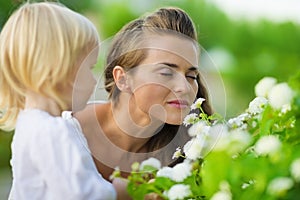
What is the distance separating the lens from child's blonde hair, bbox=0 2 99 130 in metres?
1.05

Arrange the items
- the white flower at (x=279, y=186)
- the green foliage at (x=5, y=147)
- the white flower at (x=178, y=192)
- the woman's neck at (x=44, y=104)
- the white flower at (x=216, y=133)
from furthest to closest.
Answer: the green foliage at (x=5, y=147)
the woman's neck at (x=44, y=104)
the white flower at (x=216, y=133)
the white flower at (x=178, y=192)
the white flower at (x=279, y=186)

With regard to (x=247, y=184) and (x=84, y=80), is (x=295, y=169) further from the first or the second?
(x=84, y=80)

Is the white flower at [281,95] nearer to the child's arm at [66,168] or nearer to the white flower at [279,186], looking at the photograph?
the white flower at [279,186]

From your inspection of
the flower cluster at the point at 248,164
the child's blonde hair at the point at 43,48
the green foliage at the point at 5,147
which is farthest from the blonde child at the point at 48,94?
the green foliage at the point at 5,147

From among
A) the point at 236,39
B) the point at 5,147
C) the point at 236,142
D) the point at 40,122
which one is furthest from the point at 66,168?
the point at 236,39

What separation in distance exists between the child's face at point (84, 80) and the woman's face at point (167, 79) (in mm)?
161

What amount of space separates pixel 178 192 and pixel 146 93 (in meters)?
0.44

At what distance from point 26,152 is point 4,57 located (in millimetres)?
157

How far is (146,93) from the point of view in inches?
49.9

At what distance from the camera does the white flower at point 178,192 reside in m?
0.84

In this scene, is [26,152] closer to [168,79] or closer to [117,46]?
[168,79]

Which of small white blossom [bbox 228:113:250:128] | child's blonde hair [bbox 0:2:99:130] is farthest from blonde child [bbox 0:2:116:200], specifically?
small white blossom [bbox 228:113:250:128]

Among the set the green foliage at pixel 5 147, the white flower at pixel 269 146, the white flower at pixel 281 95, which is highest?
the white flower at pixel 281 95

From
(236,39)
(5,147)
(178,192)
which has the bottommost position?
(5,147)
